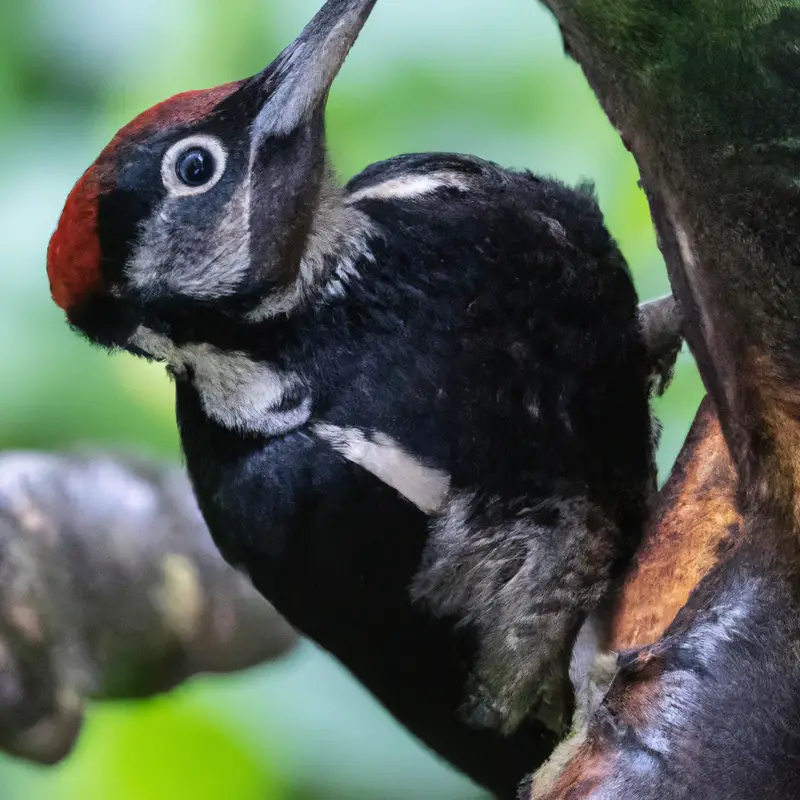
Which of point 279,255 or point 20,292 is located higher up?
point 279,255

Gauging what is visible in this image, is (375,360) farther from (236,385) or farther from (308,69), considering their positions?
(308,69)

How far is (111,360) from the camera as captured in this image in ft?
4.50

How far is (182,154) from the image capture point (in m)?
0.75

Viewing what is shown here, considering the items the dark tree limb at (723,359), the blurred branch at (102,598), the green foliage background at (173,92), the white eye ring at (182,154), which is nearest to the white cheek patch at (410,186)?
the white eye ring at (182,154)

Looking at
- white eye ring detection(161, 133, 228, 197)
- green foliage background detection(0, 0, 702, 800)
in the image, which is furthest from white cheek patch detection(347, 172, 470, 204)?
green foliage background detection(0, 0, 702, 800)

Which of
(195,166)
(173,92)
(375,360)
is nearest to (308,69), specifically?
(195,166)

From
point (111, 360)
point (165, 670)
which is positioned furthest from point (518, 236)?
point (165, 670)

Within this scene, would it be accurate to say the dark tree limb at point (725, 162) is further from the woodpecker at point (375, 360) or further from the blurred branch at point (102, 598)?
the blurred branch at point (102, 598)

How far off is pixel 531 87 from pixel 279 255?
2.47 feet

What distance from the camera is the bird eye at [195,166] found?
0.76m

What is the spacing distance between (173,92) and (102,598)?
2.53 feet

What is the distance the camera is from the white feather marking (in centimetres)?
77

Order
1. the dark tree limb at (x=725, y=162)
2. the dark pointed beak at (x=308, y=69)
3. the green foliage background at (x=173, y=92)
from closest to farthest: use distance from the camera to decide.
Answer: the dark tree limb at (x=725, y=162) → the dark pointed beak at (x=308, y=69) → the green foliage background at (x=173, y=92)

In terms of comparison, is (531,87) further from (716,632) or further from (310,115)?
(716,632)
